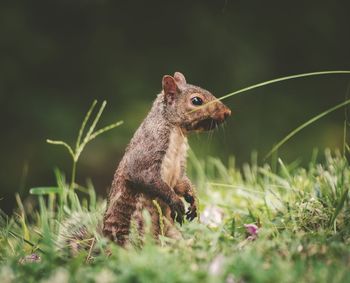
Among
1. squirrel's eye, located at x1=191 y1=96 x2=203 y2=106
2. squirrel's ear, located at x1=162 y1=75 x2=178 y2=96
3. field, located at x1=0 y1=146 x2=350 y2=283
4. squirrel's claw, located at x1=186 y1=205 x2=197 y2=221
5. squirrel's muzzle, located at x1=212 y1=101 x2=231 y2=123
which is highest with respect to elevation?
squirrel's ear, located at x1=162 y1=75 x2=178 y2=96

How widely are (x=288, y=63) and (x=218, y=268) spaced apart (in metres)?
6.34

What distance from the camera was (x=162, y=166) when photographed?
2969 millimetres

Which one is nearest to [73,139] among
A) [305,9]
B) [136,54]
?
[136,54]

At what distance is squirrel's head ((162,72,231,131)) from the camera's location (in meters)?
3.03

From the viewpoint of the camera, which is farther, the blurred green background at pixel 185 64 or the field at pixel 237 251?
the blurred green background at pixel 185 64

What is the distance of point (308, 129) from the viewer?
7.27 metres

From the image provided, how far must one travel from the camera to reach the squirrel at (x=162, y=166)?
2.90m

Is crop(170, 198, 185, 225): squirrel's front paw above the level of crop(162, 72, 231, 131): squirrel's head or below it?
below

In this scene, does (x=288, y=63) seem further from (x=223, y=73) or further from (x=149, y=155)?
(x=149, y=155)

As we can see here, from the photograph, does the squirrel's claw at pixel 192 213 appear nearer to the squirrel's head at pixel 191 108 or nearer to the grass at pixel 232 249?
the grass at pixel 232 249

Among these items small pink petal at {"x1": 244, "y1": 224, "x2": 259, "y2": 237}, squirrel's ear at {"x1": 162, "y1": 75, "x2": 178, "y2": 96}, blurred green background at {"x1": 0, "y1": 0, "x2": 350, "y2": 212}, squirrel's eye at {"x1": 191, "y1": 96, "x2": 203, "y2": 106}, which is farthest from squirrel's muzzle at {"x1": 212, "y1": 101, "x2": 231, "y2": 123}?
blurred green background at {"x1": 0, "y1": 0, "x2": 350, "y2": 212}

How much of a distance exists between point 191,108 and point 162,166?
34 cm

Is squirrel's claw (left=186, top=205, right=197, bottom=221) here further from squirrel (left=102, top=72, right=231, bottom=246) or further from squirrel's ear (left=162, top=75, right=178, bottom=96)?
squirrel's ear (left=162, top=75, right=178, bottom=96)

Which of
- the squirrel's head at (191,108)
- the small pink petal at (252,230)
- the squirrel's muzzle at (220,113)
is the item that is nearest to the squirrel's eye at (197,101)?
the squirrel's head at (191,108)
